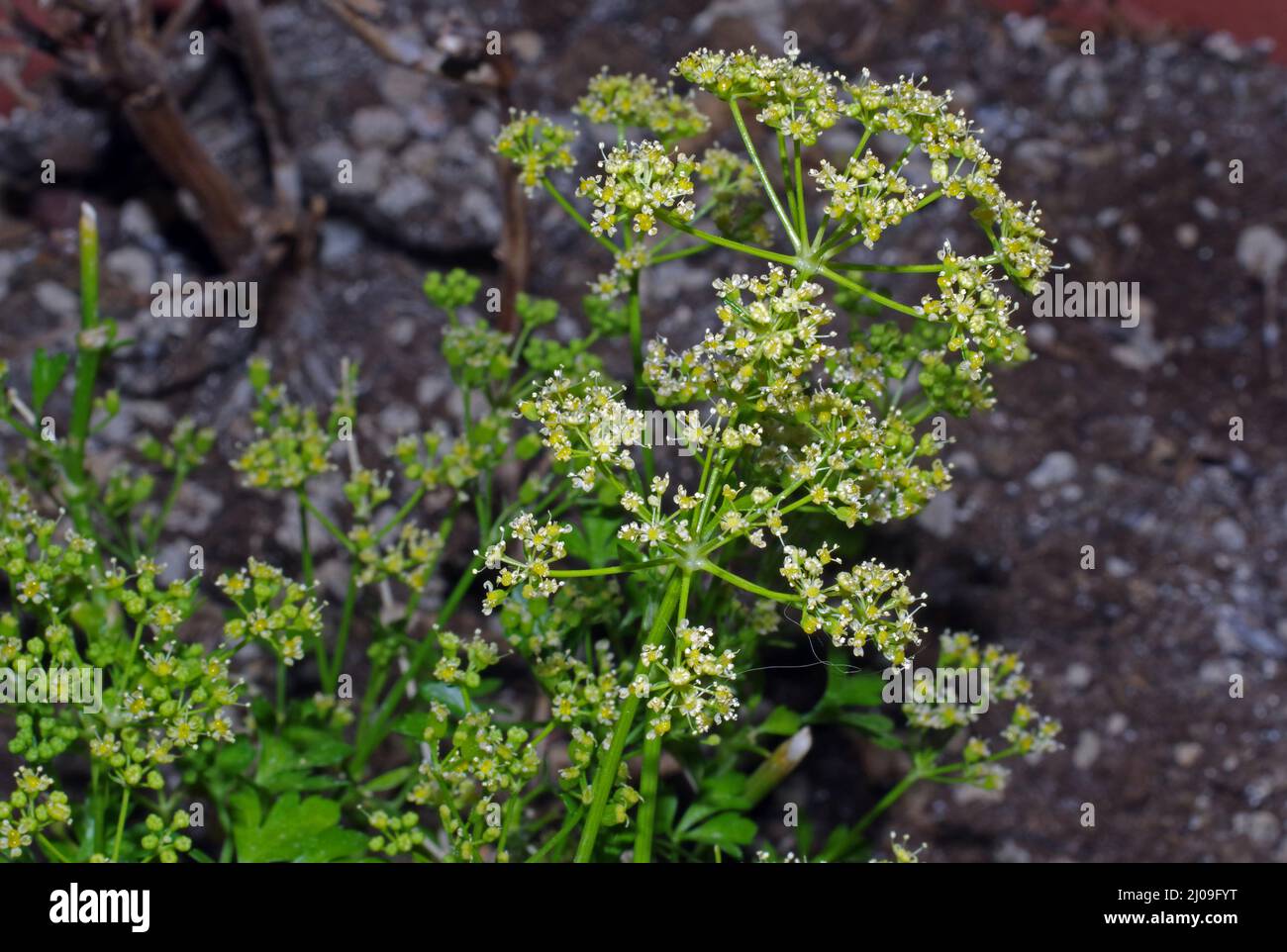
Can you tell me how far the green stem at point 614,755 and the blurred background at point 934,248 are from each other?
37.7 inches

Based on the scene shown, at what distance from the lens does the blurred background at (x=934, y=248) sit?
2078 millimetres

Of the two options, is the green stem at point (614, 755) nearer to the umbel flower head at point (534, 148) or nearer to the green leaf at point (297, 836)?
the green leaf at point (297, 836)

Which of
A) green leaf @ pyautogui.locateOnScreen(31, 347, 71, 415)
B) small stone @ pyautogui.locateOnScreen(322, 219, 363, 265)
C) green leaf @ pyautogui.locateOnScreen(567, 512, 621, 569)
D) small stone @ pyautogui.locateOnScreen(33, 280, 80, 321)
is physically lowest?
green leaf @ pyautogui.locateOnScreen(567, 512, 621, 569)

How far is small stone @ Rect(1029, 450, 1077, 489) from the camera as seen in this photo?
2305mm

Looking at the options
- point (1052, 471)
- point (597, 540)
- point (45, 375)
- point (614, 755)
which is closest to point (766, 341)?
point (614, 755)

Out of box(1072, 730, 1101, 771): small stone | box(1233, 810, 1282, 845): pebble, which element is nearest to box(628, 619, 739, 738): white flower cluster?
box(1072, 730, 1101, 771): small stone

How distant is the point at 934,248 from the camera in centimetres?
244

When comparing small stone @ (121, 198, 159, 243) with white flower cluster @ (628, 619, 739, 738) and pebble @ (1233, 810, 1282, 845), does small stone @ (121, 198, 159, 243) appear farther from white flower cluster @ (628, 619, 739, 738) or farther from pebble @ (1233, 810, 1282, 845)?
pebble @ (1233, 810, 1282, 845)

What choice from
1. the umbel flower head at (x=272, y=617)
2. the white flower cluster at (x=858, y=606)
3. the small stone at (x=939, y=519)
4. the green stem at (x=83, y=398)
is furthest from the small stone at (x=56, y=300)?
the white flower cluster at (x=858, y=606)

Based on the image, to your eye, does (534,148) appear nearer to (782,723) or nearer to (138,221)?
(782,723)

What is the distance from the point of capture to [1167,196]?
2531 millimetres

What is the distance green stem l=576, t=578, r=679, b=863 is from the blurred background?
96 centimetres

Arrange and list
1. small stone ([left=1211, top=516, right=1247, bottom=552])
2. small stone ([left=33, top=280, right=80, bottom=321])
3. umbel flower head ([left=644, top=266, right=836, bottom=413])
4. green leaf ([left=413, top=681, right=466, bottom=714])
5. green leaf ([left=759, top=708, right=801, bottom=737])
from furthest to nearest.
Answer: small stone ([left=33, top=280, right=80, bottom=321]) → small stone ([left=1211, top=516, right=1247, bottom=552]) → green leaf ([left=759, top=708, right=801, bottom=737]) → green leaf ([left=413, top=681, right=466, bottom=714]) → umbel flower head ([left=644, top=266, right=836, bottom=413])
